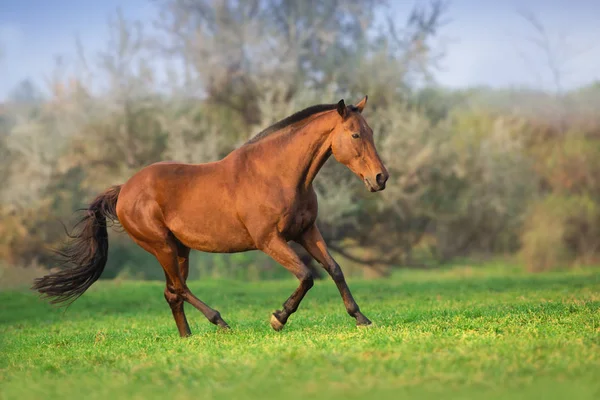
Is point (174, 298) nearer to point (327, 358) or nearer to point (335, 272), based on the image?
point (335, 272)

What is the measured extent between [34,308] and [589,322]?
12003 mm

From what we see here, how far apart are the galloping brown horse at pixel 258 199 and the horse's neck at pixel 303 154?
0.4 inches

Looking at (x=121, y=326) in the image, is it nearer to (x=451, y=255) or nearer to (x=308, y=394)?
(x=308, y=394)

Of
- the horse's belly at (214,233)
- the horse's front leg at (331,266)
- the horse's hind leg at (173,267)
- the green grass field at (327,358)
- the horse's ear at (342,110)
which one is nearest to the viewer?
the green grass field at (327,358)

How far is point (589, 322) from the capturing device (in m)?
8.70

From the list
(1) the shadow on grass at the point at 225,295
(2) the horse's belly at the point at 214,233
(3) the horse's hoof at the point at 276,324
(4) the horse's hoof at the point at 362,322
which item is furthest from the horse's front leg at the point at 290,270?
(1) the shadow on grass at the point at 225,295

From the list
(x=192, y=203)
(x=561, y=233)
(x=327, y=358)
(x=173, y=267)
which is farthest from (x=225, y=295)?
(x=561, y=233)

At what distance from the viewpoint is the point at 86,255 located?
11000 millimetres

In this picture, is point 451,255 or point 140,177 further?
point 451,255

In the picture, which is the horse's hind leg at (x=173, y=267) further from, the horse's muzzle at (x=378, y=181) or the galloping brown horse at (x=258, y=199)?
the horse's muzzle at (x=378, y=181)

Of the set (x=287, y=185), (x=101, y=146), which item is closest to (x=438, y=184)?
(x=101, y=146)

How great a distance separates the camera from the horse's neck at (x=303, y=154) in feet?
31.7

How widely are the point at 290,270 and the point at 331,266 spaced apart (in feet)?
1.53

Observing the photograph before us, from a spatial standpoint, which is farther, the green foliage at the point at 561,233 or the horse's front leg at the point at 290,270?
the green foliage at the point at 561,233
